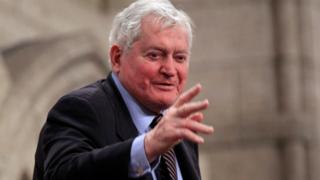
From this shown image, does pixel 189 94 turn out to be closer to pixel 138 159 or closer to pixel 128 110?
pixel 138 159

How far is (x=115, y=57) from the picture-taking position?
5.69ft

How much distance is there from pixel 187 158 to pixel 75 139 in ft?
1.13

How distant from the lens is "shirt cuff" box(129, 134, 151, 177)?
1.50m

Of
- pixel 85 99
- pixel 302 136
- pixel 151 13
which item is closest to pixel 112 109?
pixel 85 99

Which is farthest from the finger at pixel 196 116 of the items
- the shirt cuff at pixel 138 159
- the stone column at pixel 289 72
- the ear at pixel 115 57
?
the stone column at pixel 289 72

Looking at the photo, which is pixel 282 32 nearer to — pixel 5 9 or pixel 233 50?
pixel 233 50

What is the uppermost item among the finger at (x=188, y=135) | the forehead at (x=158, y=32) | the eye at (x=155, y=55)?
the forehead at (x=158, y=32)

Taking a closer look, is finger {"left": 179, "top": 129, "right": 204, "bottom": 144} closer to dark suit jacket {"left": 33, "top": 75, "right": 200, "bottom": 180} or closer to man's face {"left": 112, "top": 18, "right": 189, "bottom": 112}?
dark suit jacket {"left": 33, "top": 75, "right": 200, "bottom": 180}

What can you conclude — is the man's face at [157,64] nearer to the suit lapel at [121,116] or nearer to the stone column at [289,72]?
the suit lapel at [121,116]

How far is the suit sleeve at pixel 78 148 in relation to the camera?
1510 millimetres

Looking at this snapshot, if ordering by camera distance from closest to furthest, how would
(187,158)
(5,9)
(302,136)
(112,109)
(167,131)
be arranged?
(167,131) < (112,109) < (187,158) < (5,9) < (302,136)

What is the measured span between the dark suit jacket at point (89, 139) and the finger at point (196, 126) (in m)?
0.14

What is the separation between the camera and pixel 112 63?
1.75 meters

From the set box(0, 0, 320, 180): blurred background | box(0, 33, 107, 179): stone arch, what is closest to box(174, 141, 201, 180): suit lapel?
box(0, 33, 107, 179): stone arch
